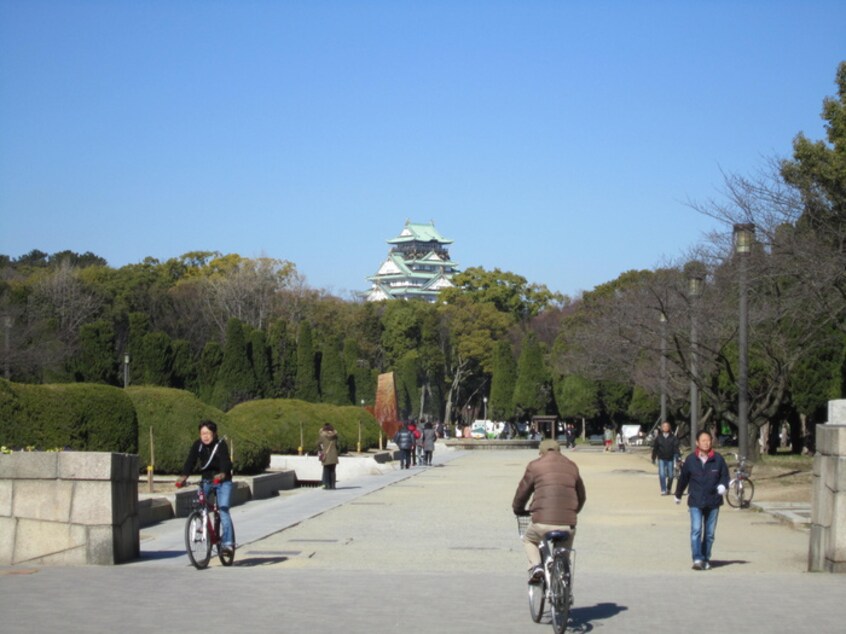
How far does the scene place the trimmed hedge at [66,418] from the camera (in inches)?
952

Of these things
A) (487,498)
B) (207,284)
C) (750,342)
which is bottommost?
(487,498)

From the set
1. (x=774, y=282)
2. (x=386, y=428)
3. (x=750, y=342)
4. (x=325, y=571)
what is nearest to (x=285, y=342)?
(x=386, y=428)

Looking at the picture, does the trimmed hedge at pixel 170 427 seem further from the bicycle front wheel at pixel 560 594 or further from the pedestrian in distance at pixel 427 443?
the pedestrian in distance at pixel 427 443

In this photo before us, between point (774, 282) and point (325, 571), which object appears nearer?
point (325, 571)

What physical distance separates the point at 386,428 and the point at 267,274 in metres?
37.0

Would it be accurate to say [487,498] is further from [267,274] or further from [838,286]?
[267,274]

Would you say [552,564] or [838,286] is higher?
[838,286]

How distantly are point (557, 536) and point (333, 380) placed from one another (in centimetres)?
7556

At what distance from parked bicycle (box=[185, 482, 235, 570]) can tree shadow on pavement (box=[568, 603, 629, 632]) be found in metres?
4.53

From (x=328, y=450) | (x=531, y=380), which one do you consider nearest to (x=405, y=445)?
(x=328, y=450)

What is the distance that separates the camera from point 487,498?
29.0 metres

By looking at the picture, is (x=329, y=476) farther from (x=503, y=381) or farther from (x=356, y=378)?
(x=503, y=381)

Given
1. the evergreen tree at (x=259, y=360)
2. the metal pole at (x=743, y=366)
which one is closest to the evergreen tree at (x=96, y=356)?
the evergreen tree at (x=259, y=360)

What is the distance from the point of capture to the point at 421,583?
13148mm
